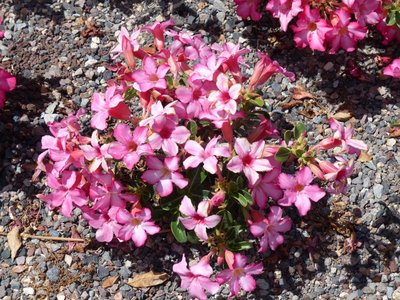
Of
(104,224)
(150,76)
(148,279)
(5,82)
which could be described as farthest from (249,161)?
(5,82)

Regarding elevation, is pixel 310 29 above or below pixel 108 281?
above

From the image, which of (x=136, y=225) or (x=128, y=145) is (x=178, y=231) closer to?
(x=136, y=225)

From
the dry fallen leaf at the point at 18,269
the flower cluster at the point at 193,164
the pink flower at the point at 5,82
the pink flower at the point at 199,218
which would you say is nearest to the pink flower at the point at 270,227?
the flower cluster at the point at 193,164

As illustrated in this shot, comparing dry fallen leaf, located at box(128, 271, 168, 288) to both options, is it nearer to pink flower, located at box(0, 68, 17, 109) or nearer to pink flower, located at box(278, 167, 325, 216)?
pink flower, located at box(278, 167, 325, 216)

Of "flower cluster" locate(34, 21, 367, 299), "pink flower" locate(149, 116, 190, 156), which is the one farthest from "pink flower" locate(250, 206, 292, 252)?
"pink flower" locate(149, 116, 190, 156)

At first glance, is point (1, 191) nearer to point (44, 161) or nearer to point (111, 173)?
point (44, 161)

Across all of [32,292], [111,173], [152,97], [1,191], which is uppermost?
[152,97]

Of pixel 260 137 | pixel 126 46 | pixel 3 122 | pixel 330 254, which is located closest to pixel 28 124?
pixel 3 122
